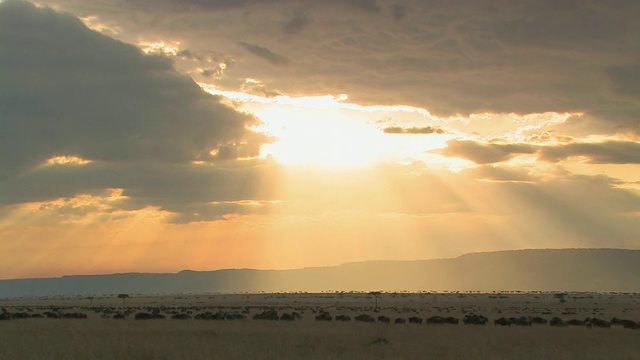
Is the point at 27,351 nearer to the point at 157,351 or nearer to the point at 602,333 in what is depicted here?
the point at 157,351

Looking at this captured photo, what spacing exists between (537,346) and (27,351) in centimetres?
2110

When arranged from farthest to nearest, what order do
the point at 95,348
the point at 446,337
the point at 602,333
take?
the point at 602,333
the point at 446,337
the point at 95,348

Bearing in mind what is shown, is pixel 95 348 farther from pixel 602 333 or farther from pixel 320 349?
pixel 602 333

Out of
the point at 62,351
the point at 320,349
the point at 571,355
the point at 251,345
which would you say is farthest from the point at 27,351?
the point at 571,355

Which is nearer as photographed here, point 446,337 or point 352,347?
point 352,347

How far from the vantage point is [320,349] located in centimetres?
2792

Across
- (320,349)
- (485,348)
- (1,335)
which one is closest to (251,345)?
(320,349)

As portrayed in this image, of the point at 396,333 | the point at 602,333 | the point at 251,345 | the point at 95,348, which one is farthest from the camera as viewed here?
the point at 602,333

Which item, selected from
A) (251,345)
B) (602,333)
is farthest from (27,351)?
(602,333)

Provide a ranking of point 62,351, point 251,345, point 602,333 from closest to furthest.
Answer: point 62,351 → point 251,345 → point 602,333

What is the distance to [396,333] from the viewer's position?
3781cm

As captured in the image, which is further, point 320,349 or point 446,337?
point 446,337

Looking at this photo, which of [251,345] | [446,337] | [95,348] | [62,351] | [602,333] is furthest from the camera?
[602,333]

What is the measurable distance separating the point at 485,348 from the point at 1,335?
79.0ft
